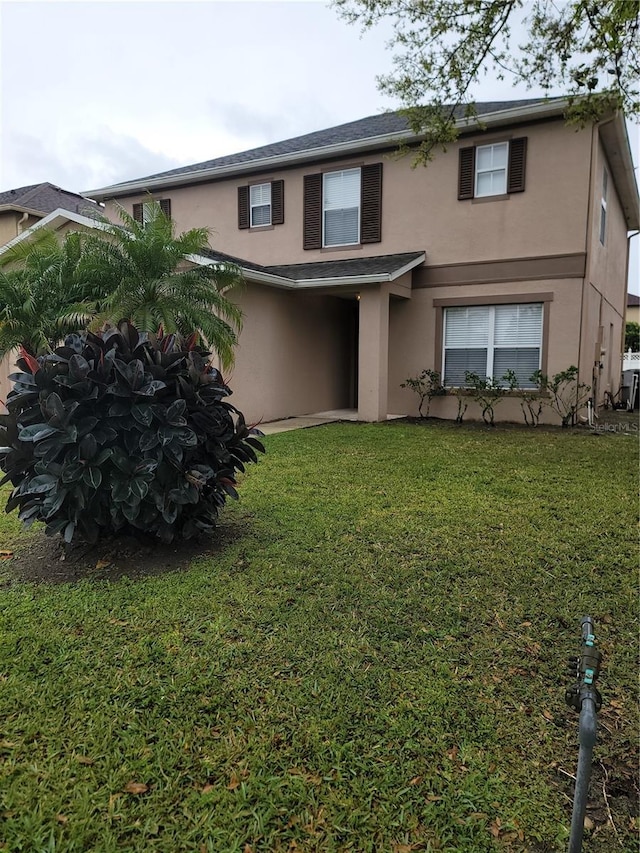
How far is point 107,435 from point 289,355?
9.44 metres

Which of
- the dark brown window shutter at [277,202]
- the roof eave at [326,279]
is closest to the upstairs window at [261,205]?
the dark brown window shutter at [277,202]

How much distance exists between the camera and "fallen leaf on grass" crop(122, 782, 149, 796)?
2223mm

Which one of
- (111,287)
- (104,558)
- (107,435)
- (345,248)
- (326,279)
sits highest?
(345,248)

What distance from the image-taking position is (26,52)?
9789 millimetres

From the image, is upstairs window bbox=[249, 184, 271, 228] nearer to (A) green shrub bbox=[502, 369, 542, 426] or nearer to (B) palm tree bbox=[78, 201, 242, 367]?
(B) palm tree bbox=[78, 201, 242, 367]

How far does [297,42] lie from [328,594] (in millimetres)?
9871

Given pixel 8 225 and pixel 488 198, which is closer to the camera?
pixel 488 198

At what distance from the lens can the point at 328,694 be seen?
9.29 feet

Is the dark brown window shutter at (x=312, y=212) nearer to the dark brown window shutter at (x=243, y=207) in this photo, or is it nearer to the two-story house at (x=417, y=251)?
the two-story house at (x=417, y=251)

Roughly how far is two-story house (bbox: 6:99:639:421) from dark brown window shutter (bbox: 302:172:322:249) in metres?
0.03

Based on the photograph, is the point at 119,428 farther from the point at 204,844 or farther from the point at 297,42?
the point at 297,42

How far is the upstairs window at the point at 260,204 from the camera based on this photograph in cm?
1464

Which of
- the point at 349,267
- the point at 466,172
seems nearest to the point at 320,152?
the point at 349,267

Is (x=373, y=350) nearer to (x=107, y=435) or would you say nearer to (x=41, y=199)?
(x=107, y=435)
